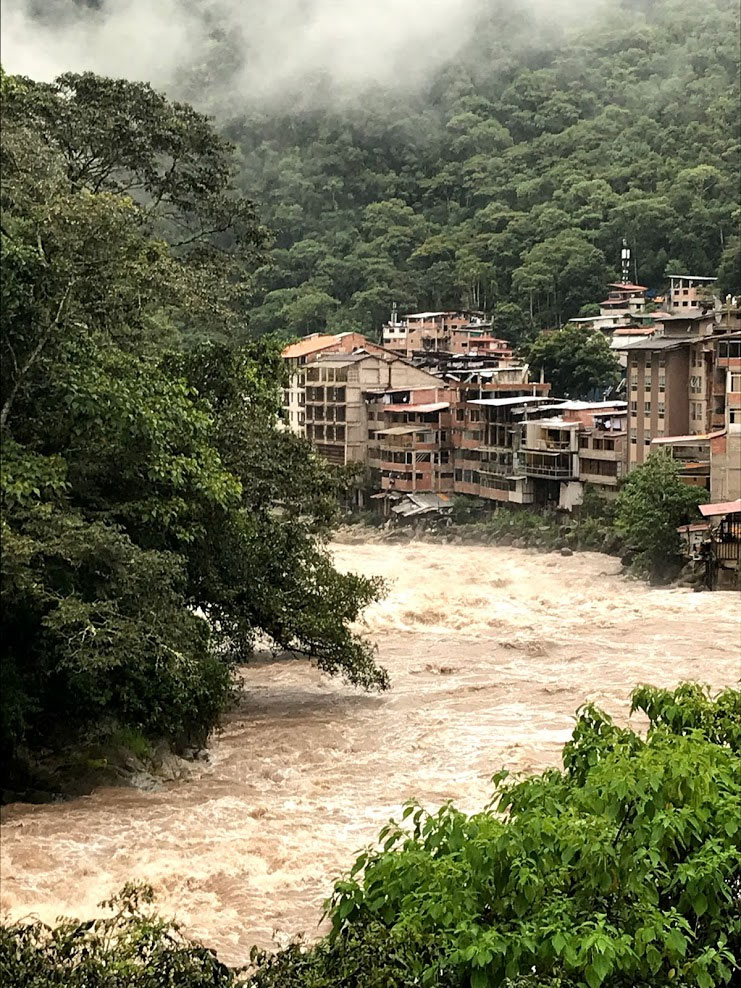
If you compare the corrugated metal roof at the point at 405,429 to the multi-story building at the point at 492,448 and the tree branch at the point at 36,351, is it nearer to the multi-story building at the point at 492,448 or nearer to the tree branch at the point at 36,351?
the multi-story building at the point at 492,448

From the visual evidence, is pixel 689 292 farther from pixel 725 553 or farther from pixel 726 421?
pixel 725 553

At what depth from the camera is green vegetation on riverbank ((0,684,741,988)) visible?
9.92 ft

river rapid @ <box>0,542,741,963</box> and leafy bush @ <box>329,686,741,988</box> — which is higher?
leafy bush @ <box>329,686,741,988</box>

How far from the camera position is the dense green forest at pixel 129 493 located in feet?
27.7

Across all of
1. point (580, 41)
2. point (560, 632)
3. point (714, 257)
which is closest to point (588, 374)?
point (714, 257)

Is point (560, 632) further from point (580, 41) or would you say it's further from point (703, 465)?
point (580, 41)

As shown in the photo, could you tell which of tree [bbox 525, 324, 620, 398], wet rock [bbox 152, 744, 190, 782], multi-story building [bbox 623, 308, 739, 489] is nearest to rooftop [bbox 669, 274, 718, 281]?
tree [bbox 525, 324, 620, 398]

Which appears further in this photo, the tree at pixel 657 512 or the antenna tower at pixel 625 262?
the antenna tower at pixel 625 262

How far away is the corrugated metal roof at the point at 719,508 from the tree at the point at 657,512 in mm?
363

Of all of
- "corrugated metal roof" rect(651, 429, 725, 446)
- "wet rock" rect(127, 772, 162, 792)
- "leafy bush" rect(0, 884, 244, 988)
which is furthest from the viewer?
"corrugated metal roof" rect(651, 429, 725, 446)

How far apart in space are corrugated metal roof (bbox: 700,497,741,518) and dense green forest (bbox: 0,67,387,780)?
1016 cm

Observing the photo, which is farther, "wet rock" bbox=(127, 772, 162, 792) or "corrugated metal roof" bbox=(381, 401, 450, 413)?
"corrugated metal roof" bbox=(381, 401, 450, 413)

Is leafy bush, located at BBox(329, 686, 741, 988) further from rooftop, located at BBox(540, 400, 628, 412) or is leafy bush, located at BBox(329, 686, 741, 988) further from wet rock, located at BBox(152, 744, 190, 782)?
rooftop, located at BBox(540, 400, 628, 412)

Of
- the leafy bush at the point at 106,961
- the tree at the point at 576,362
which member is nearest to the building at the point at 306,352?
the tree at the point at 576,362
